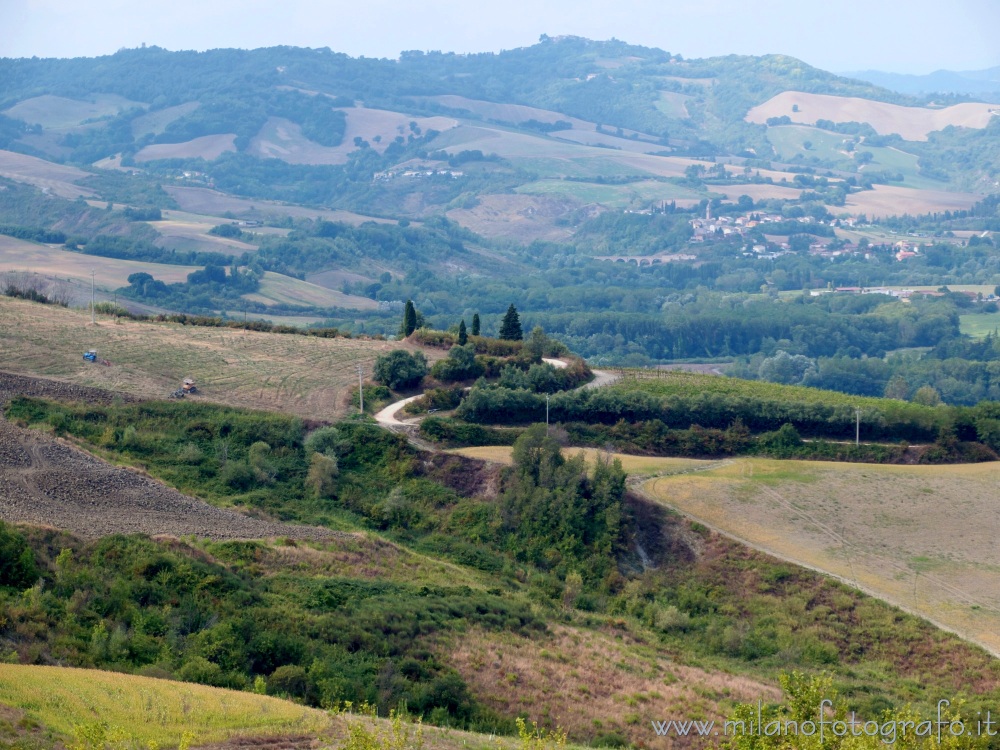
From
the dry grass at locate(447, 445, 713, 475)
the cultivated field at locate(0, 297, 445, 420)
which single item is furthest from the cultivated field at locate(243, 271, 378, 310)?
the dry grass at locate(447, 445, 713, 475)

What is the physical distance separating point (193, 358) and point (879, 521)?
36159mm

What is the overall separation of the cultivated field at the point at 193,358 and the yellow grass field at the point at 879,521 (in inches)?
756

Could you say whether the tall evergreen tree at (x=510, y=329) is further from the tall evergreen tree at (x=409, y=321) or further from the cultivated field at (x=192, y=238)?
the cultivated field at (x=192, y=238)

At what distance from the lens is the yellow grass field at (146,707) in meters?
26.2

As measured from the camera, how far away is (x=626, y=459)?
5747 centimetres

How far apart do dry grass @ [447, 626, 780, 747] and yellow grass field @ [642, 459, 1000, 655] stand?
922cm

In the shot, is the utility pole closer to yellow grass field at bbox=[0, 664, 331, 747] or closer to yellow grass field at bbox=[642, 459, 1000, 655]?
yellow grass field at bbox=[642, 459, 1000, 655]

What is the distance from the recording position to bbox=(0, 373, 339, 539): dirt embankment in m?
42.6

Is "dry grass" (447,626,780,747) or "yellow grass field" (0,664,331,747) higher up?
"yellow grass field" (0,664,331,747)

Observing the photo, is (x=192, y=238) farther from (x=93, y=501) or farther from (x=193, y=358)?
(x=93, y=501)

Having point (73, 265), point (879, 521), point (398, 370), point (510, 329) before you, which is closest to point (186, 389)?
point (398, 370)

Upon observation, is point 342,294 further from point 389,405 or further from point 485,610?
point 485,610

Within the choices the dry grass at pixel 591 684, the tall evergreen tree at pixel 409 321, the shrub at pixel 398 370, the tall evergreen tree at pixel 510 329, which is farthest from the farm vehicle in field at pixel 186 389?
the dry grass at pixel 591 684

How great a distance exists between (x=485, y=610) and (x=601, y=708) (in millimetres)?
7307
